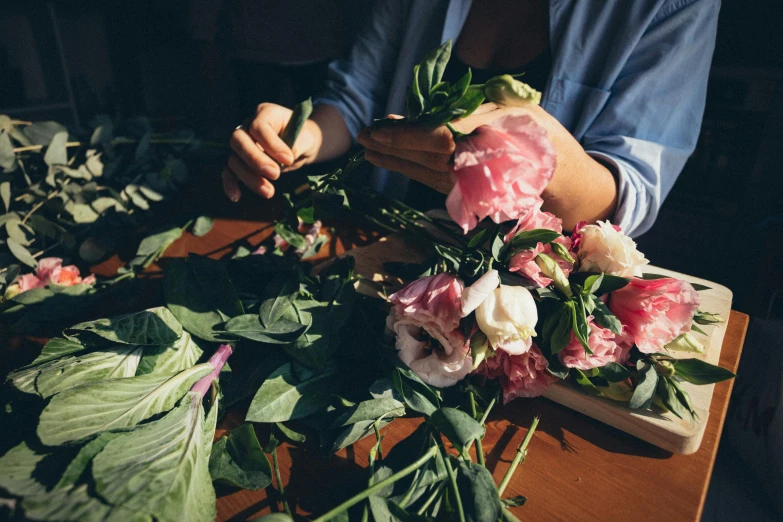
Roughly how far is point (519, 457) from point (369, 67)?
3.28 ft

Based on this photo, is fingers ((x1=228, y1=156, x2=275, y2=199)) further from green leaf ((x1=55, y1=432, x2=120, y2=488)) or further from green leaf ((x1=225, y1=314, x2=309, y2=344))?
green leaf ((x1=55, y1=432, x2=120, y2=488))

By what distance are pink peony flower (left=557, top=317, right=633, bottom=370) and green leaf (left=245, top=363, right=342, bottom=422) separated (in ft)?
0.79

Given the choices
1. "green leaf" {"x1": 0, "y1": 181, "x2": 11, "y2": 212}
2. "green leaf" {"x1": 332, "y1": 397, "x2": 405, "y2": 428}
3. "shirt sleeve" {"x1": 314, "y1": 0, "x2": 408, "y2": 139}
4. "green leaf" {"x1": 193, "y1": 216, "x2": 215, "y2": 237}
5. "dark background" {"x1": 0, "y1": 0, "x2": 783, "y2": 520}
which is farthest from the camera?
"dark background" {"x1": 0, "y1": 0, "x2": 783, "y2": 520}

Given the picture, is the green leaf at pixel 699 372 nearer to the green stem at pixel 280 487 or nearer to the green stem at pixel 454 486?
the green stem at pixel 454 486

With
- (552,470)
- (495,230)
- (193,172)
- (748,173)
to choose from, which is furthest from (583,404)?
(748,173)

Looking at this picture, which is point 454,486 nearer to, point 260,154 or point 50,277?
point 260,154

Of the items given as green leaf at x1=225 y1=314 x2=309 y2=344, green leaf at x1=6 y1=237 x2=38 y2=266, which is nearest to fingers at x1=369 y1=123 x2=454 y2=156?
green leaf at x1=225 y1=314 x2=309 y2=344

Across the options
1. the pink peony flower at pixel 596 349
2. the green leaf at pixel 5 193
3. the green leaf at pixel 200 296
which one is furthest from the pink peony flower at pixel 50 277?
the pink peony flower at pixel 596 349

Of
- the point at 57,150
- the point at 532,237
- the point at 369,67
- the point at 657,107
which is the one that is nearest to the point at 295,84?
the point at 369,67

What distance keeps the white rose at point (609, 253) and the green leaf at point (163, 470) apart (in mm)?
408

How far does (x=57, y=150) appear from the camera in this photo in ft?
2.50

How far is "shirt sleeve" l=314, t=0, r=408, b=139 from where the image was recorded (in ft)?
3.52

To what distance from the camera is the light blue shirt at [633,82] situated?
2.47ft

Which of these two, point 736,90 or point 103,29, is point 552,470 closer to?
point 736,90
